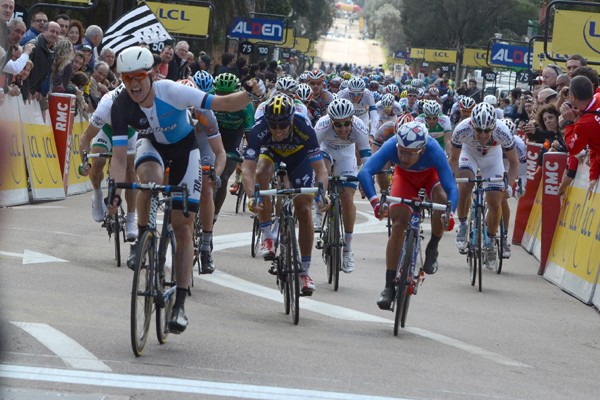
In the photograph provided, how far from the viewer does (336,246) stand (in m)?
11.9

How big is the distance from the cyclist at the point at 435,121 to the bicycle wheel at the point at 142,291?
11131mm

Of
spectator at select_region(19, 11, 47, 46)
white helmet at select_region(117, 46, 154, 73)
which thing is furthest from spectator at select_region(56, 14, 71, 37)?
white helmet at select_region(117, 46, 154, 73)

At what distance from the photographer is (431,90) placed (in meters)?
33.5

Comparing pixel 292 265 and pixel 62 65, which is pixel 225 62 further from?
pixel 292 265

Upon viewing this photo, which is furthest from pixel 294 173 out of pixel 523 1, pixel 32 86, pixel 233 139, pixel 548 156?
pixel 523 1

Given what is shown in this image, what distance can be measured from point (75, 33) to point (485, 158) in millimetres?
7731

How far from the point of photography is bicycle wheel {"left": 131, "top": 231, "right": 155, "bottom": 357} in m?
7.08

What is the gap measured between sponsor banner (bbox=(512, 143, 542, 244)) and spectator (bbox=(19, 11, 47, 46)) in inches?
298

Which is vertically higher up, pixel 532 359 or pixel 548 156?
pixel 548 156

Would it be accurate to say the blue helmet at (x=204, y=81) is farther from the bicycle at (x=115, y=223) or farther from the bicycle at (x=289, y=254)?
the bicycle at (x=289, y=254)

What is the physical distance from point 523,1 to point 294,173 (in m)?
85.8

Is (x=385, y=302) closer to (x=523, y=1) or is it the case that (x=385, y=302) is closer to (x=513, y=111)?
(x=513, y=111)

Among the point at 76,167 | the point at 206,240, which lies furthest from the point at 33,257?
the point at 76,167

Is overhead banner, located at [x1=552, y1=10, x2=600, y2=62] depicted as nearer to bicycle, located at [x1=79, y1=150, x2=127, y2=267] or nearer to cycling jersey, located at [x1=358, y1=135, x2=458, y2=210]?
cycling jersey, located at [x1=358, y1=135, x2=458, y2=210]
